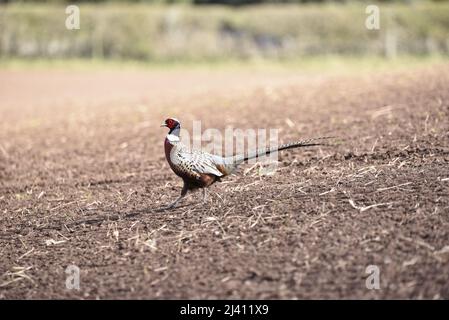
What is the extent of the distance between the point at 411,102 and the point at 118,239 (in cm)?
682

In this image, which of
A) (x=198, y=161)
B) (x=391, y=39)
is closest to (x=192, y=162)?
(x=198, y=161)

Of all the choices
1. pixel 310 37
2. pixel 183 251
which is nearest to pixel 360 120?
pixel 183 251

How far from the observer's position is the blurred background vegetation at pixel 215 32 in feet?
97.5

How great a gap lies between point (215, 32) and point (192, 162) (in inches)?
1000

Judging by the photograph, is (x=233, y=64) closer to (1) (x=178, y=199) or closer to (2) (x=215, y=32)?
(2) (x=215, y=32)

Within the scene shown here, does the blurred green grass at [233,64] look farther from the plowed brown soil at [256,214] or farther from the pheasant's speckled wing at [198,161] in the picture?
the pheasant's speckled wing at [198,161]

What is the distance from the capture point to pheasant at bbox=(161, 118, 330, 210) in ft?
23.7

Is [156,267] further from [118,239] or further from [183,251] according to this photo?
[118,239]

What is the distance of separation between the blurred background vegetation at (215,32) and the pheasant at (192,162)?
22.3 meters

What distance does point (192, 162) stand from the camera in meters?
7.27

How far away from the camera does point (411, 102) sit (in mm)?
11781
